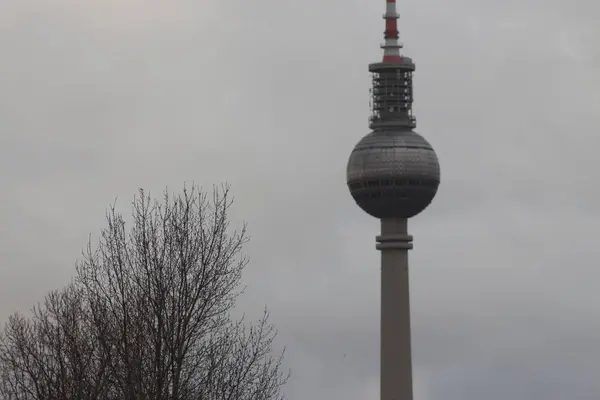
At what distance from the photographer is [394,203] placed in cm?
15638

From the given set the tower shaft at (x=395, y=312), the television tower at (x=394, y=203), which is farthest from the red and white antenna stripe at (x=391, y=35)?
the tower shaft at (x=395, y=312)

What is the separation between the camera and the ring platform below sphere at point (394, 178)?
156 metres

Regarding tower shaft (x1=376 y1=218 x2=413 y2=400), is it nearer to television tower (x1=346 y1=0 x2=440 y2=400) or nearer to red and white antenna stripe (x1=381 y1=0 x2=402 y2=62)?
television tower (x1=346 y1=0 x2=440 y2=400)

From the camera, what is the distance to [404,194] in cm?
15600

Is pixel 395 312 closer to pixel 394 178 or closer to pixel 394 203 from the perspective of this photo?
pixel 394 203

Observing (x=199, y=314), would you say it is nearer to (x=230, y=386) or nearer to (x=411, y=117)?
(x=230, y=386)

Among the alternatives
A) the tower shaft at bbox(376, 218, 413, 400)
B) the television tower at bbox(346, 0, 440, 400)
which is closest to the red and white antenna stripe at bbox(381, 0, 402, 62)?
the television tower at bbox(346, 0, 440, 400)

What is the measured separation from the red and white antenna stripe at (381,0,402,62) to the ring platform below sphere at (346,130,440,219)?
10.9 meters

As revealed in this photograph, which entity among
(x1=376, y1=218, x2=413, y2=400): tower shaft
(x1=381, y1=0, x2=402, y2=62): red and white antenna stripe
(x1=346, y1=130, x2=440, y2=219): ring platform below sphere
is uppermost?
(x1=381, y1=0, x2=402, y2=62): red and white antenna stripe

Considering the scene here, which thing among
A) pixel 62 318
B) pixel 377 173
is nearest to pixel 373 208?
pixel 377 173

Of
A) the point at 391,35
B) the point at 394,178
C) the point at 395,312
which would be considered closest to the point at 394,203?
the point at 394,178

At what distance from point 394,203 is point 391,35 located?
73.0 ft

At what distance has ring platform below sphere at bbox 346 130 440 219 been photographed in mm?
156375

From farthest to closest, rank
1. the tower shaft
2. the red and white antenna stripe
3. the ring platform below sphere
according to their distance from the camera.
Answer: the red and white antenna stripe < the ring platform below sphere < the tower shaft
